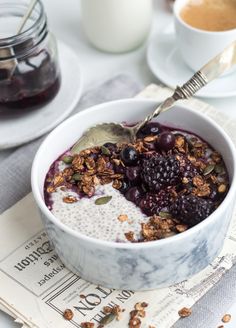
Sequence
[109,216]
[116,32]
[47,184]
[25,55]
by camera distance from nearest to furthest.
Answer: [109,216], [47,184], [25,55], [116,32]

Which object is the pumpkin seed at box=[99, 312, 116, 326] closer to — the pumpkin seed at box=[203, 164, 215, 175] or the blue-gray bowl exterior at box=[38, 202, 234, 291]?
the blue-gray bowl exterior at box=[38, 202, 234, 291]

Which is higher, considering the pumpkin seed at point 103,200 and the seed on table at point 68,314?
the pumpkin seed at point 103,200

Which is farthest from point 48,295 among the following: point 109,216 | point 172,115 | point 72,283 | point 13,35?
point 13,35

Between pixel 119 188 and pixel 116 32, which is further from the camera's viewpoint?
pixel 116 32

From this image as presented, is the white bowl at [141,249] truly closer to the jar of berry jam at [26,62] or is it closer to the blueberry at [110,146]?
the blueberry at [110,146]

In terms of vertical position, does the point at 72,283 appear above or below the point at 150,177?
below

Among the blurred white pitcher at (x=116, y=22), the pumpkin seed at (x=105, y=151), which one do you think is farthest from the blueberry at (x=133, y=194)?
the blurred white pitcher at (x=116, y=22)

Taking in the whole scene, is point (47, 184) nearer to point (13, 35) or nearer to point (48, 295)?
point (48, 295)
